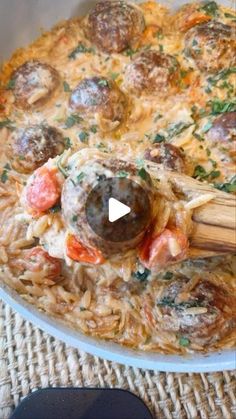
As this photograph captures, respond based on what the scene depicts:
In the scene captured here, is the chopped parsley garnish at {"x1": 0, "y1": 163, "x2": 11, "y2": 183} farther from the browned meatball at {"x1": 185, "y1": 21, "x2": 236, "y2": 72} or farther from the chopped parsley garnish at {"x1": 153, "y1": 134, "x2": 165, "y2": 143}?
the browned meatball at {"x1": 185, "y1": 21, "x2": 236, "y2": 72}

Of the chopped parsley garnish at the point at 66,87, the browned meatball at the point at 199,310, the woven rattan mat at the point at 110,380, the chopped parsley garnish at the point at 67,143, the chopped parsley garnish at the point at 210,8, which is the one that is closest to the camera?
the browned meatball at the point at 199,310

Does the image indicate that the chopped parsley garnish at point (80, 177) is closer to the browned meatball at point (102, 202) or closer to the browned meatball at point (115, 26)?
the browned meatball at point (102, 202)

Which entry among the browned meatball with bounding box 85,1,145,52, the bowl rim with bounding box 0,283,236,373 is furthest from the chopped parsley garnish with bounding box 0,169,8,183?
the browned meatball with bounding box 85,1,145,52

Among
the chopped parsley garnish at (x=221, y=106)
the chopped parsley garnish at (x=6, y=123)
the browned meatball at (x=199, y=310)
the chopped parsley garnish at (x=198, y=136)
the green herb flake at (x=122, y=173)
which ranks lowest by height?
the browned meatball at (x=199, y=310)

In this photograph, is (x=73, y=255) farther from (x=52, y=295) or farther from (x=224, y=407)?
(x=224, y=407)

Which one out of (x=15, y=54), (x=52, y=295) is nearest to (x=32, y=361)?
(x=52, y=295)

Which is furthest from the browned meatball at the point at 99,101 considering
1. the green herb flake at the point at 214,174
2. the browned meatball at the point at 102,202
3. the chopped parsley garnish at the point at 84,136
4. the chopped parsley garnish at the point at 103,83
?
the browned meatball at the point at 102,202

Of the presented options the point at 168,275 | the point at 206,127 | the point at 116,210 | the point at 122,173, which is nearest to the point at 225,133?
the point at 206,127
